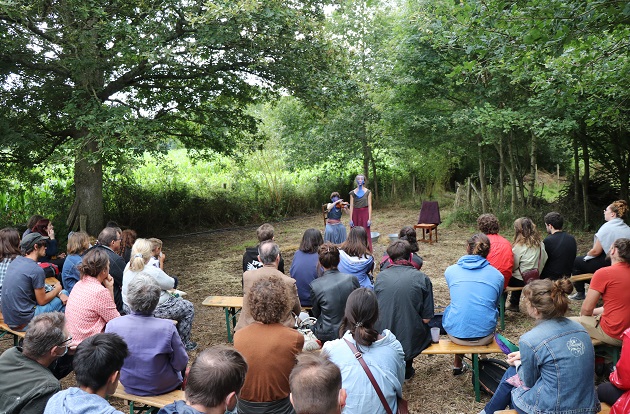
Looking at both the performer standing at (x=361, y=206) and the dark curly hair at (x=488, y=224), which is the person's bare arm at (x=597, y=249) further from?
the performer standing at (x=361, y=206)

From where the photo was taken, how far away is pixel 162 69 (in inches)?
Result: 359

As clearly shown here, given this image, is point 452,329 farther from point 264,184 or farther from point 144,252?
point 264,184

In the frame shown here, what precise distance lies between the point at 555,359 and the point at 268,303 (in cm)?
167

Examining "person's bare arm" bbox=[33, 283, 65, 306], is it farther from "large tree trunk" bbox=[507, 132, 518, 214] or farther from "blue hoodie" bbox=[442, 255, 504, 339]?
"large tree trunk" bbox=[507, 132, 518, 214]

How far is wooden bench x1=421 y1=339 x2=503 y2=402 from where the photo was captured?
3949 mm

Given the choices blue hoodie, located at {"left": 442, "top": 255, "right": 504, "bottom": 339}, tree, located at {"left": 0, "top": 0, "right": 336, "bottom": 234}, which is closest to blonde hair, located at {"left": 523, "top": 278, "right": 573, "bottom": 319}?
blue hoodie, located at {"left": 442, "top": 255, "right": 504, "bottom": 339}

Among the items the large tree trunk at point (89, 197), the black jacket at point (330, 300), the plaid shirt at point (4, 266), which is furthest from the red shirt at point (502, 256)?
the large tree trunk at point (89, 197)

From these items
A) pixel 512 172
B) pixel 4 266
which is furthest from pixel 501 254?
pixel 512 172

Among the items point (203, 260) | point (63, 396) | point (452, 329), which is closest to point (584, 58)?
point (452, 329)

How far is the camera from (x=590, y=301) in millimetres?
4109

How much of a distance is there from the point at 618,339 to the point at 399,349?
7.55ft

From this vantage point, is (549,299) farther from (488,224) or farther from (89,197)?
(89,197)

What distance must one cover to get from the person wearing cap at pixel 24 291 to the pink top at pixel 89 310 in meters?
0.65

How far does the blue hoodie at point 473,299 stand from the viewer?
13.2ft
